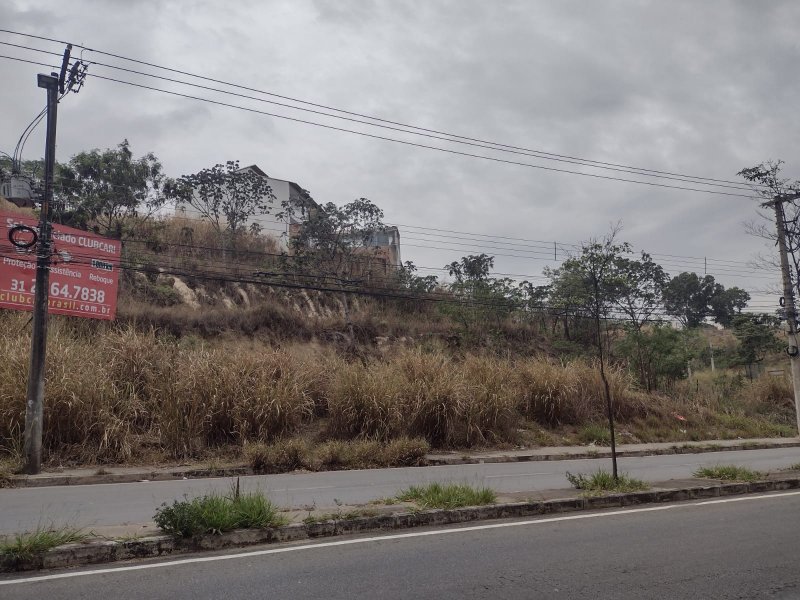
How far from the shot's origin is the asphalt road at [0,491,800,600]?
18.0 feet

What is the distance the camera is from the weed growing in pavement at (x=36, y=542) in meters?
6.05

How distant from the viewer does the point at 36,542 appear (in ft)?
20.4

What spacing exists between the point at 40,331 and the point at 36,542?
9.79 meters

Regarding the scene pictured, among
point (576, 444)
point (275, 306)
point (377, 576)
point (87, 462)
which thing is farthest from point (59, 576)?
point (275, 306)

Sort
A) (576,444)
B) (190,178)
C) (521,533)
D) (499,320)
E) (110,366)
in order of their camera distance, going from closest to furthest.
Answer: (521,533), (110,366), (576,444), (190,178), (499,320)

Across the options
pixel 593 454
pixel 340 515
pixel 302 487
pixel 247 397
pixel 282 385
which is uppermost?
pixel 282 385

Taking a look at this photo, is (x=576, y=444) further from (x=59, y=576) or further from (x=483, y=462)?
(x=59, y=576)

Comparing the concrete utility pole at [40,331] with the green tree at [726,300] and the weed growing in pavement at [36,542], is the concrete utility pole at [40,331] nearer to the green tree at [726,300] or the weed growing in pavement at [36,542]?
the weed growing in pavement at [36,542]

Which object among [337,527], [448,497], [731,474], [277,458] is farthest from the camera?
[277,458]

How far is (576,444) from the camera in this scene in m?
23.0

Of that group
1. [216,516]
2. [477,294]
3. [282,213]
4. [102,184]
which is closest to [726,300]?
[477,294]

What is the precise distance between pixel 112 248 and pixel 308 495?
546 inches

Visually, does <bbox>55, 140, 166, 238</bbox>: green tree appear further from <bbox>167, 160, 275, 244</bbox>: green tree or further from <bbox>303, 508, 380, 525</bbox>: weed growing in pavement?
<bbox>303, 508, 380, 525</bbox>: weed growing in pavement

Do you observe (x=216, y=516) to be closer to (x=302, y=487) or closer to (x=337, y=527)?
(x=337, y=527)
